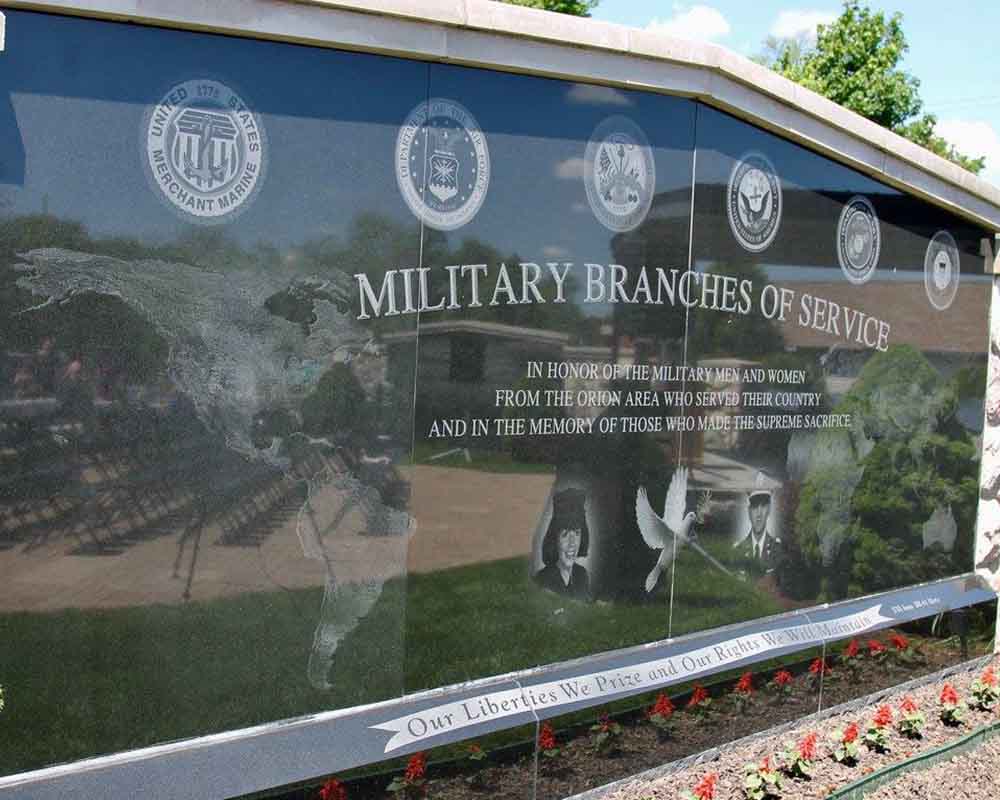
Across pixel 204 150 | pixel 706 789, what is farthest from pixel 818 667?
pixel 204 150

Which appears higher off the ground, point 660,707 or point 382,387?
point 382,387

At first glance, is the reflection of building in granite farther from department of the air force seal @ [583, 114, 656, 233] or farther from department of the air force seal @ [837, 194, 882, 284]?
department of the air force seal @ [837, 194, 882, 284]

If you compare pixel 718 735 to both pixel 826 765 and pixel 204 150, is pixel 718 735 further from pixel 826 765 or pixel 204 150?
pixel 204 150

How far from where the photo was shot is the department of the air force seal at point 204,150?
3672mm

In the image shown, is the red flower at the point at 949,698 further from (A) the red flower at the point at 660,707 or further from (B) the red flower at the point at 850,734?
(A) the red flower at the point at 660,707

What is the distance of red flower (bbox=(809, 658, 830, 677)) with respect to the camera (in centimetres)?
603

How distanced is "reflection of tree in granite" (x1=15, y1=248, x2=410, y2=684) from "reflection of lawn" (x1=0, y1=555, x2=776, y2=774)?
150 millimetres

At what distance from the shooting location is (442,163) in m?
4.36

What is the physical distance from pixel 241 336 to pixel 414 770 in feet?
6.05

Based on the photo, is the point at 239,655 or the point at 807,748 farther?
the point at 807,748

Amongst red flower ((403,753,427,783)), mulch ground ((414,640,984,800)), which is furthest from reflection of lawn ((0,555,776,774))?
mulch ground ((414,640,984,800))

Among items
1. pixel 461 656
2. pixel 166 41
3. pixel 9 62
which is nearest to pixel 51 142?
pixel 9 62

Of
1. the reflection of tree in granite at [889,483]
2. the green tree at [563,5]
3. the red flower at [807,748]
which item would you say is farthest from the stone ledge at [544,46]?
the green tree at [563,5]

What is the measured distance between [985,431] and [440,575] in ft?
16.4
